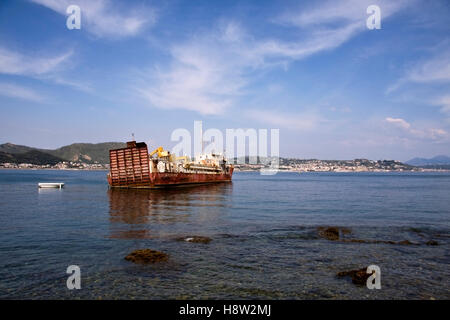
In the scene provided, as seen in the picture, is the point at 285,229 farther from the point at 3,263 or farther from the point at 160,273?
the point at 3,263

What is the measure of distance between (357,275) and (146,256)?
7.80m

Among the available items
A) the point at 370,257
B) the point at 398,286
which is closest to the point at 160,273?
the point at 398,286

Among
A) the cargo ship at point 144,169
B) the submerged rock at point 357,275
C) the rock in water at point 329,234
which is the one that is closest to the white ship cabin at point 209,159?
the cargo ship at point 144,169

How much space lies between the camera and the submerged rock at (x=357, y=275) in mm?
9719

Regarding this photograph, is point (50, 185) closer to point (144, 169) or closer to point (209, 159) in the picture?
point (144, 169)

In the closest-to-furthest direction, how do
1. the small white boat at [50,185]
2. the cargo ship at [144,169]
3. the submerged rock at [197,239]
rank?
the submerged rock at [197,239], the cargo ship at [144,169], the small white boat at [50,185]

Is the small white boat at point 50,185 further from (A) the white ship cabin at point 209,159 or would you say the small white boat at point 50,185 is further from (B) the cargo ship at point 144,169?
(A) the white ship cabin at point 209,159

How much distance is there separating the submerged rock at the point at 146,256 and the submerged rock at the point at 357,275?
672cm

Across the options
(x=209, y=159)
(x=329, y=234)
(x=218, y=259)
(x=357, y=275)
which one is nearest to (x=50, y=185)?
(x=209, y=159)

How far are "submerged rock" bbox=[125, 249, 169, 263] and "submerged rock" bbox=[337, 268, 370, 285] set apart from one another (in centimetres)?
672

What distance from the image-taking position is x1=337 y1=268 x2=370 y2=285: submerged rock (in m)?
9.72

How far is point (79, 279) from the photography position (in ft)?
31.3

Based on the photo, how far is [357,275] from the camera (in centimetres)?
1000
